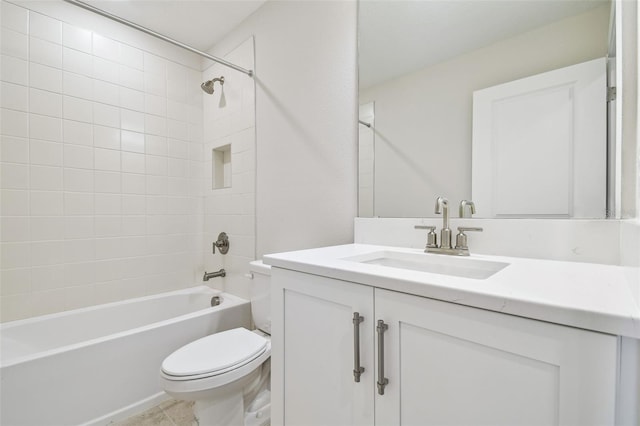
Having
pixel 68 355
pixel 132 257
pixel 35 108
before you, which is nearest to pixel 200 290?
pixel 132 257

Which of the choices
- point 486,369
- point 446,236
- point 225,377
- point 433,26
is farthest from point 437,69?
point 225,377

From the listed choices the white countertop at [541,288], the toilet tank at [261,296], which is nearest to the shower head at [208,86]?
the toilet tank at [261,296]

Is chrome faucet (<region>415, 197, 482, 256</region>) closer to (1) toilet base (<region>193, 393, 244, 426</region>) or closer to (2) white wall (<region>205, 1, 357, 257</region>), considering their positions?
(2) white wall (<region>205, 1, 357, 257</region>)

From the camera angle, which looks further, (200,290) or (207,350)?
(200,290)

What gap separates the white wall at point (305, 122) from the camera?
4.75 ft

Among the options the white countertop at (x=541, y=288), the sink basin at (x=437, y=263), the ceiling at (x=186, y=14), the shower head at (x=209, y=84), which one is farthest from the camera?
the shower head at (x=209, y=84)

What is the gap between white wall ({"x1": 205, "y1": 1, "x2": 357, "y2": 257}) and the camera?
1.45m

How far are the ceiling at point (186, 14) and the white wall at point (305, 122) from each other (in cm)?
12

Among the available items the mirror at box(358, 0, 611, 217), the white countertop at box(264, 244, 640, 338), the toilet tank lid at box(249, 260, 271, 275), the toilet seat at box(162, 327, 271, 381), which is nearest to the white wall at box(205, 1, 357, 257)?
the mirror at box(358, 0, 611, 217)

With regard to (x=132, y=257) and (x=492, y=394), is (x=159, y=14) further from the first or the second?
(x=492, y=394)

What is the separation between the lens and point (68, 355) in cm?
132

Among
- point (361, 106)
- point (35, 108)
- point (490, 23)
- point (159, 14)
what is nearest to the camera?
point (490, 23)

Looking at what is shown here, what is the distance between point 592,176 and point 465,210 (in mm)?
364

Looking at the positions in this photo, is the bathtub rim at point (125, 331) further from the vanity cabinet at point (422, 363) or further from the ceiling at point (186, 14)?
the ceiling at point (186, 14)
